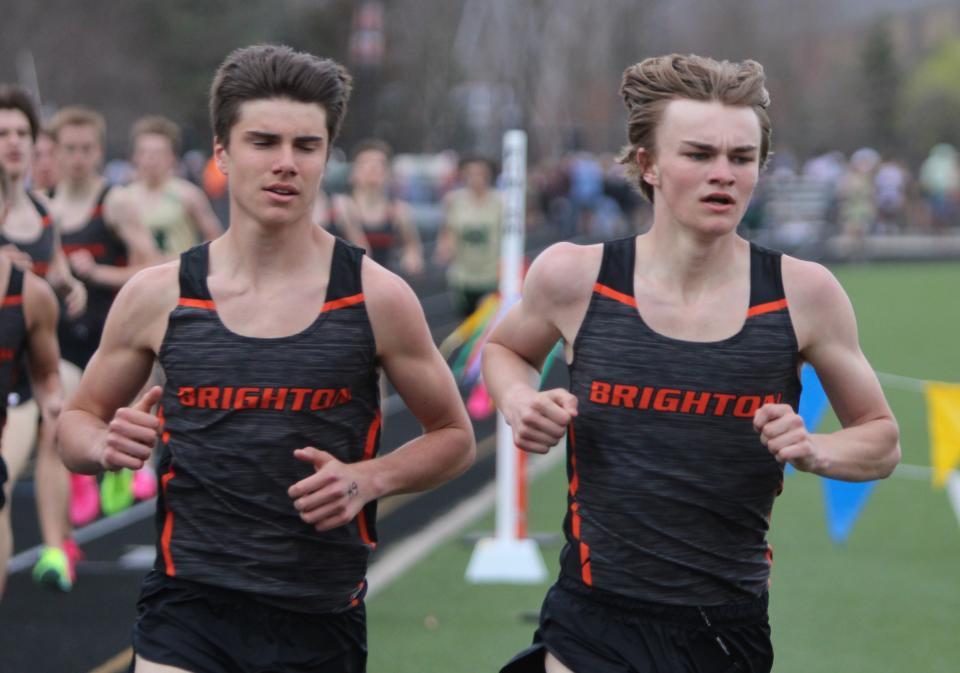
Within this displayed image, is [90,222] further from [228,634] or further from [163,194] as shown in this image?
[228,634]

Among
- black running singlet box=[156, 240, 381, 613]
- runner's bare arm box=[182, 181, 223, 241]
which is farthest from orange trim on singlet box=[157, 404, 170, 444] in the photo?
runner's bare arm box=[182, 181, 223, 241]

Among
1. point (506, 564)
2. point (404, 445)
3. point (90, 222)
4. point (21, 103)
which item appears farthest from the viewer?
point (90, 222)

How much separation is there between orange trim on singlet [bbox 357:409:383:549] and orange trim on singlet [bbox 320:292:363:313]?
287mm

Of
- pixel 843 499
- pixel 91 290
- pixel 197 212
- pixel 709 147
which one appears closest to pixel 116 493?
pixel 91 290

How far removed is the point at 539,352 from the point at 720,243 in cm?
53

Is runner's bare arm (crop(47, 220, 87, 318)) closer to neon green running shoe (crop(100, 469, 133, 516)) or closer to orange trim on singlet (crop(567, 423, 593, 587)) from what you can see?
neon green running shoe (crop(100, 469, 133, 516))

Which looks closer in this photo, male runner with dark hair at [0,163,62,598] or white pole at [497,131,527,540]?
male runner with dark hair at [0,163,62,598]

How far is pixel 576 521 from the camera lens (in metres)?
3.97

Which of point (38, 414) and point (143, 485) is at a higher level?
point (38, 414)

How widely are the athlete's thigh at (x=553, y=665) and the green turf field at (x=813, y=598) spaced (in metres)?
2.83

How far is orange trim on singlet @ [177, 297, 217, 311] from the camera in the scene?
3947mm

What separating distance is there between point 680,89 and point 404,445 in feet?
3.55

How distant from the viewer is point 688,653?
12.6 feet

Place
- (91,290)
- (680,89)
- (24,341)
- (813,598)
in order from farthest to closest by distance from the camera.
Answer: (91,290)
(813,598)
(24,341)
(680,89)
